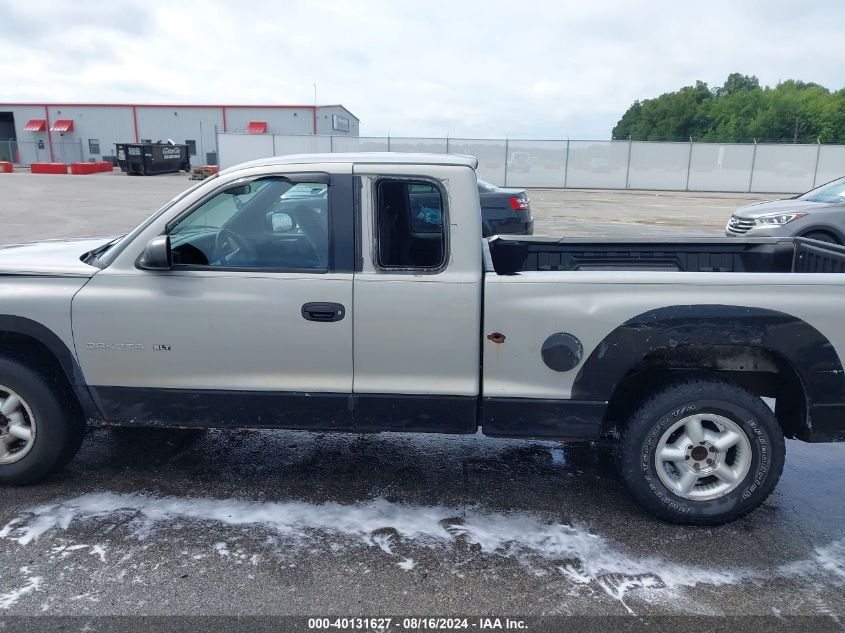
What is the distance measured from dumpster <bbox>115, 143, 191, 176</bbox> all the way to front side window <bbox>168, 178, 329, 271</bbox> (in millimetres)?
39990

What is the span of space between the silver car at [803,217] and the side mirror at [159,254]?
8.85m

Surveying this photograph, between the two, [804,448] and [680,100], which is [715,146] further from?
[680,100]

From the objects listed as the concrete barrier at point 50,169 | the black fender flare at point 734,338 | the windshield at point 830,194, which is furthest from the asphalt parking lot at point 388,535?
the concrete barrier at point 50,169

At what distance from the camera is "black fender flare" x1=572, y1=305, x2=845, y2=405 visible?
345 cm

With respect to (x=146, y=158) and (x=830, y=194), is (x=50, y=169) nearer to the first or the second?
(x=146, y=158)

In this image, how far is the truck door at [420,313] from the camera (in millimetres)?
3592

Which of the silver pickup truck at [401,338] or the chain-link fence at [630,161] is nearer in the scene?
the silver pickup truck at [401,338]

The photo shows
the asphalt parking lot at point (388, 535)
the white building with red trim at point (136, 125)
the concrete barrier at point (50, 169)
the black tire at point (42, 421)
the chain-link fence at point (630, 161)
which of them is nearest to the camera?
the asphalt parking lot at point (388, 535)

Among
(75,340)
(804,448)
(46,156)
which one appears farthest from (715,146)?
(46,156)

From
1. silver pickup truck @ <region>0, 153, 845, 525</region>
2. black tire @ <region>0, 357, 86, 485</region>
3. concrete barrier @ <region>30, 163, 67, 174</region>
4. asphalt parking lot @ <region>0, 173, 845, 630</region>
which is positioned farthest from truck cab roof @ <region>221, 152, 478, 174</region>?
concrete barrier @ <region>30, 163, 67, 174</region>

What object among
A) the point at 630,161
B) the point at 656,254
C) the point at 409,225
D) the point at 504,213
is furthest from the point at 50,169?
the point at 656,254

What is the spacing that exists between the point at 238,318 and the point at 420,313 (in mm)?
945

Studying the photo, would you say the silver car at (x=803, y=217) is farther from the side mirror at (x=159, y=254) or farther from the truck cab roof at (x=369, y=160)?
the side mirror at (x=159, y=254)

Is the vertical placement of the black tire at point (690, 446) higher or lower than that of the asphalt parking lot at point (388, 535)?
higher
